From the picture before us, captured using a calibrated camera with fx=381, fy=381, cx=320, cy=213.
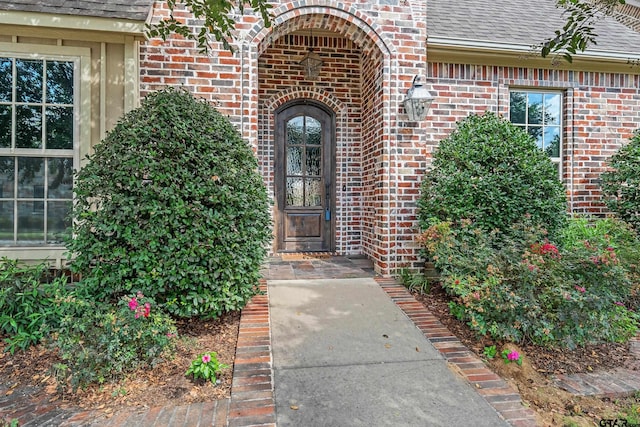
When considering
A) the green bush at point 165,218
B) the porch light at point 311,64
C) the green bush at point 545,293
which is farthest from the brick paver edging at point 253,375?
the porch light at point 311,64

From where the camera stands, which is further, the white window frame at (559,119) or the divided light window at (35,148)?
the white window frame at (559,119)

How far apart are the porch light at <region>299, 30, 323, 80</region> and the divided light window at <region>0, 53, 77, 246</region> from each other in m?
2.97

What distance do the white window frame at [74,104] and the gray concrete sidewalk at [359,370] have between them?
7.78ft

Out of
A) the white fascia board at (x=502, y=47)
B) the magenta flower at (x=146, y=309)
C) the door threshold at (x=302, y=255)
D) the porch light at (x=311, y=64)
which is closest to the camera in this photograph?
the magenta flower at (x=146, y=309)

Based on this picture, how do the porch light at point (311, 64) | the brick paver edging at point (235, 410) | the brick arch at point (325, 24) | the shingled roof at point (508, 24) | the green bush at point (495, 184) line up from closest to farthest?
1. the brick paver edging at point (235, 410)
2. the green bush at point (495, 184)
3. the brick arch at point (325, 24)
4. the shingled roof at point (508, 24)
5. the porch light at point (311, 64)

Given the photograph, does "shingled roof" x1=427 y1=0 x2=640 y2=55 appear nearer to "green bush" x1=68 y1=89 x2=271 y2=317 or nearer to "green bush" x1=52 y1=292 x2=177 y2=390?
"green bush" x1=68 y1=89 x2=271 y2=317

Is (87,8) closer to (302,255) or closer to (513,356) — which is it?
(302,255)

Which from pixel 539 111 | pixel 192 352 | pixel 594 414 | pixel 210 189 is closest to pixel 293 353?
pixel 192 352

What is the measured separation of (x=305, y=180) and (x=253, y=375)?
383 cm

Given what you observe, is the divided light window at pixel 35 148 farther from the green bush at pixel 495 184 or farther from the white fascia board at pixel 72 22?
the green bush at pixel 495 184

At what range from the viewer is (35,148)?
387cm

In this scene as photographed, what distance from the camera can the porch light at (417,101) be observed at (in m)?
4.51

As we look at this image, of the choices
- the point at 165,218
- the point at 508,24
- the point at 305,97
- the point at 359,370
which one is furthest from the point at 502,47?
the point at 165,218

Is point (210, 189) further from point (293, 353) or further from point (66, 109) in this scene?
point (66, 109)
